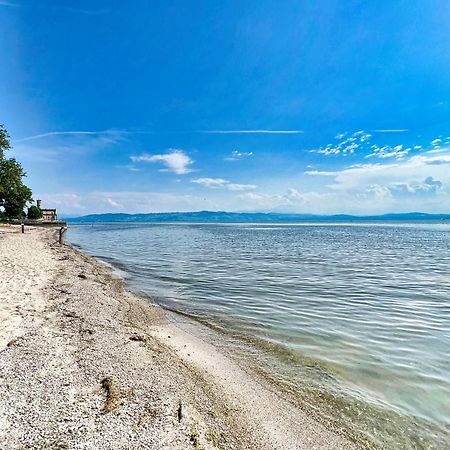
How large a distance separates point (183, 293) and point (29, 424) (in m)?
11.1

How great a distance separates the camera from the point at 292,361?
306 inches

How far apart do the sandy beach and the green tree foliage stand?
35.4 m

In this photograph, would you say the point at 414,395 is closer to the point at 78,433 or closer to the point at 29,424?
the point at 78,433

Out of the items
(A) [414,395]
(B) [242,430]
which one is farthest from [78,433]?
(A) [414,395]

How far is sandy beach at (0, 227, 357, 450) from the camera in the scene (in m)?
4.18

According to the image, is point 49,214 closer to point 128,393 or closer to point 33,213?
point 33,213

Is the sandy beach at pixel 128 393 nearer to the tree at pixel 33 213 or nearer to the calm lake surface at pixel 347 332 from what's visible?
the calm lake surface at pixel 347 332

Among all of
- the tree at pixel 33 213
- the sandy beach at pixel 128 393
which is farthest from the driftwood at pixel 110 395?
the tree at pixel 33 213

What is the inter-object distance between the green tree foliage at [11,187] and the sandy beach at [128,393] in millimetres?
35415

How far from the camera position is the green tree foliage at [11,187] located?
1458 inches

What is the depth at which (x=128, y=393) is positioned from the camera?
5.25 metres

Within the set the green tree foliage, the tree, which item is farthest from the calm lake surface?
the tree

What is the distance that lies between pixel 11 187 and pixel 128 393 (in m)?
44.7

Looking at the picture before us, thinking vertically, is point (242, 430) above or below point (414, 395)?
above
